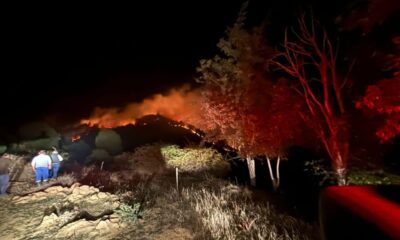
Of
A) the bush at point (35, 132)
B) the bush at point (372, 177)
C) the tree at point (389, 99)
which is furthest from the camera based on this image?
the bush at point (35, 132)

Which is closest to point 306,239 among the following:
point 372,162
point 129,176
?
point 372,162

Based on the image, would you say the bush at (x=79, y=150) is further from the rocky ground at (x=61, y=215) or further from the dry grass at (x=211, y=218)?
the dry grass at (x=211, y=218)

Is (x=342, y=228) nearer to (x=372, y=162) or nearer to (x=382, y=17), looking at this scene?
(x=382, y=17)

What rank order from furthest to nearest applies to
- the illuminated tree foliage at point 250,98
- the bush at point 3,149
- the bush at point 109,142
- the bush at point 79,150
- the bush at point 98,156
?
1. the bush at point 109,142
2. the bush at point 79,150
3. the bush at point 98,156
4. the bush at point 3,149
5. the illuminated tree foliage at point 250,98

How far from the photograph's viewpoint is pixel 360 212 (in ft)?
9.77

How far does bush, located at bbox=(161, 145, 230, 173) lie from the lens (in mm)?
19000

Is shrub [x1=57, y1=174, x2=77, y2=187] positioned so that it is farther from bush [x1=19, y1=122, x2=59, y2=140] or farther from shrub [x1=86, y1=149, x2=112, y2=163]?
bush [x1=19, y1=122, x2=59, y2=140]

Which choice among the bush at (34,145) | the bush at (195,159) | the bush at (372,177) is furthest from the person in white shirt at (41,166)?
the bush at (372,177)

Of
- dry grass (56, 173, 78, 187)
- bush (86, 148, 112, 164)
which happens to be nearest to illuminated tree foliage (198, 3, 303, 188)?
dry grass (56, 173, 78, 187)

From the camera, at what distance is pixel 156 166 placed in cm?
1869

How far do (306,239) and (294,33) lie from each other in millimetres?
9873

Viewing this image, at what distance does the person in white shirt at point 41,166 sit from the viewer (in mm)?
13281

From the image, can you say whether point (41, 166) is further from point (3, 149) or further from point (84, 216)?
point (3, 149)

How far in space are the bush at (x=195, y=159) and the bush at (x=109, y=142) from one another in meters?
4.49
